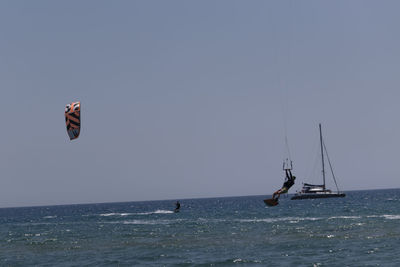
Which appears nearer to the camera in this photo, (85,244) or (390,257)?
(390,257)

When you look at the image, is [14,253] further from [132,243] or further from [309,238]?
[309,238]

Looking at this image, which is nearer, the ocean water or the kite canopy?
the ocean water

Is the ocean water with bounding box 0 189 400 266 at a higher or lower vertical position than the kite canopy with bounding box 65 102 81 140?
lower

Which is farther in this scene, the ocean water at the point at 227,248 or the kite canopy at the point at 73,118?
the kite canopy at the point at 73,118

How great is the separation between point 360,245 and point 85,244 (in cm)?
1743

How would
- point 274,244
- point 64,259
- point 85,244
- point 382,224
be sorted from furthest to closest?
point 382,224 < point 85,244 < point 274,244 < point 64,259

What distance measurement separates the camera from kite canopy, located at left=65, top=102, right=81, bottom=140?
119 feet

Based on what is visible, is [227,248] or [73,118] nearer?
[227,248]

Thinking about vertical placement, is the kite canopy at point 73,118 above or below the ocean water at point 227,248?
above

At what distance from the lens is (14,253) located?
3412 centimetres

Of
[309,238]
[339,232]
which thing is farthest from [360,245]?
[339,232]

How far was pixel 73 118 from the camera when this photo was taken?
121 ft

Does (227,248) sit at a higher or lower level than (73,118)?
lower

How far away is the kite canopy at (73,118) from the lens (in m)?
36.4
